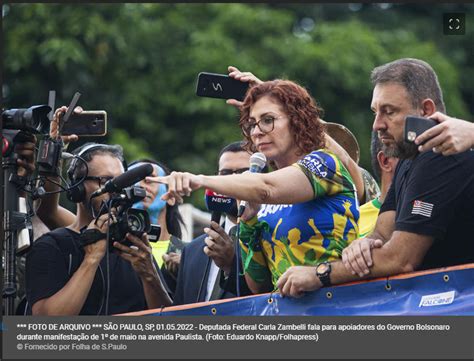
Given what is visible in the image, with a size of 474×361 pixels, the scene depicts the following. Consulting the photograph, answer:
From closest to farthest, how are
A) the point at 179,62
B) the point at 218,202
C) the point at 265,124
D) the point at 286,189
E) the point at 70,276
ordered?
the point at 286,189, the point at 265,124, the point at 218,202, the point at 70,276, the point at 179,62

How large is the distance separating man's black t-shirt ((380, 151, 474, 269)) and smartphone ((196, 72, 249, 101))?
1325 mm

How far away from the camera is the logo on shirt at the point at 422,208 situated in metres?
4.94

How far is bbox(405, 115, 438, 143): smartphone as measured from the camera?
461 cm

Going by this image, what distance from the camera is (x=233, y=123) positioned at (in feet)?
50.9

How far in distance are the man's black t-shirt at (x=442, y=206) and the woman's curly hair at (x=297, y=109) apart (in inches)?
25.9

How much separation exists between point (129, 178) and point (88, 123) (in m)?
1.20

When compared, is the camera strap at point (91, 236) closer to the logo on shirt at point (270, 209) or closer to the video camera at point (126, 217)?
the video camera at point (126, 217)

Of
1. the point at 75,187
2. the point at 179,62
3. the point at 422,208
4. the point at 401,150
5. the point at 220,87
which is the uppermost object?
the point at 179,62

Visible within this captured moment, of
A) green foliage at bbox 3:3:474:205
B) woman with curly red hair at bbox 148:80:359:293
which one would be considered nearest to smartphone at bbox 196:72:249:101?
woman with curly red hair at bbox 148:80:359:293

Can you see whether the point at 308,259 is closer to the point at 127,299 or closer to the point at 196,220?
the point at 127,299

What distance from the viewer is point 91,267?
19.4 feet

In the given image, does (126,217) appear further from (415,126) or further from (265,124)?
(415,126)

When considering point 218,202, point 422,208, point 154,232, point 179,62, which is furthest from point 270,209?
point 179,62

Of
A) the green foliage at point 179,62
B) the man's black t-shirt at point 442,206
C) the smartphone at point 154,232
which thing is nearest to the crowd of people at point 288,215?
the man's black t-shirt at point 442,206
